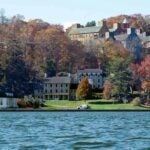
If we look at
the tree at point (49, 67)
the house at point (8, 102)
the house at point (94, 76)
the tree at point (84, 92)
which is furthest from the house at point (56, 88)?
the house at point (8, 102)

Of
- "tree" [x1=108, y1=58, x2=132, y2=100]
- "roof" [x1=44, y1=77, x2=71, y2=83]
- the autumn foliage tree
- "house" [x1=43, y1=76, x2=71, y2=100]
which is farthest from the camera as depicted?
"roof" [x1=44, y1=77, x2=71, y2=83]

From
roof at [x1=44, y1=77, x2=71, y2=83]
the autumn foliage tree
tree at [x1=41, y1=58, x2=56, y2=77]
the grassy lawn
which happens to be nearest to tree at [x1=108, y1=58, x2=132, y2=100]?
the autumn foliage tree

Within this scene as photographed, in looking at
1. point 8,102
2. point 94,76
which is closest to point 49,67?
point 94,76

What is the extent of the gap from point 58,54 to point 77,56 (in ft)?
17.4

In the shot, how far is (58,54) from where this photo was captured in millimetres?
152875

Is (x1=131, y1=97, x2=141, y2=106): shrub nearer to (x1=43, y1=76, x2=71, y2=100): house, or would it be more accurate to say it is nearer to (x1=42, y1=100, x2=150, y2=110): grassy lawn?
(x1=42, y1=100, x2=150, y2=110): grassy lawn

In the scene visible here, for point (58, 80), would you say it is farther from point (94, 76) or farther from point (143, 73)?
point (143, 73)

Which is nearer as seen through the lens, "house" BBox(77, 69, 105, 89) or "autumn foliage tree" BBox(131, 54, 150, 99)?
"autumn foliage tree" BBox(131, 54, 150, 99)

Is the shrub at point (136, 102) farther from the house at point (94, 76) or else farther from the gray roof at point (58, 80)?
the house at point (94, 76)

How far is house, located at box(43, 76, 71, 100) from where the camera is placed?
143 meters

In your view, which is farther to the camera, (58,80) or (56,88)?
(58,80)

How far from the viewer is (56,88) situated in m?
144

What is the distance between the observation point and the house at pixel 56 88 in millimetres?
143250

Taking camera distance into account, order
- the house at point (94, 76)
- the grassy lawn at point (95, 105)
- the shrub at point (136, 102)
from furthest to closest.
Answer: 1. the house at point (94, 76)
2. the shrub at point (136, 102)
3. the grassy lawn at point (95, 105)
